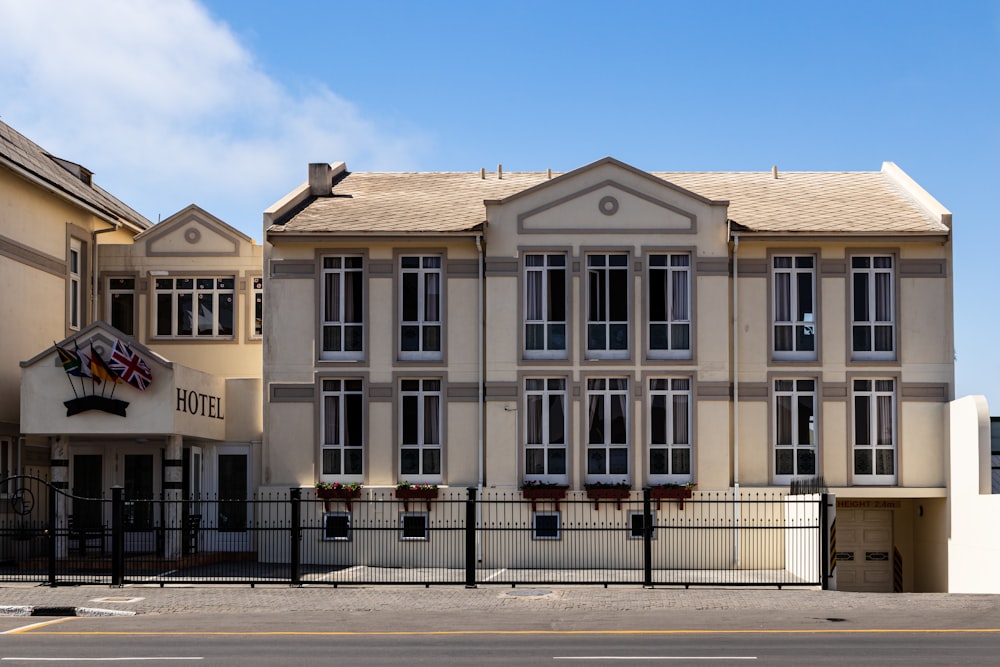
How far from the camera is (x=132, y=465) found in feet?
106

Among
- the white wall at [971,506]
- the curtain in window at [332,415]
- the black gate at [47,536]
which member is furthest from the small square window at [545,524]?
the black gate at [47,536]

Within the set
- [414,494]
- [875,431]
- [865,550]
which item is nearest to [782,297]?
[875,431]

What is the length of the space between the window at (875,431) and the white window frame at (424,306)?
9811mm

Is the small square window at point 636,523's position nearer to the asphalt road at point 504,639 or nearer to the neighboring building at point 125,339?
the asphalt road at point 504,639

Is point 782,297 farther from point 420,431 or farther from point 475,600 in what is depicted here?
point 475,600

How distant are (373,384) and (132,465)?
6.26 metres

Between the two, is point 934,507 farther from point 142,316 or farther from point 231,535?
point 142,316

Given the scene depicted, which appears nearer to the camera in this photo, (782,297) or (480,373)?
(480,373)

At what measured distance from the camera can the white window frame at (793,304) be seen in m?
31.5

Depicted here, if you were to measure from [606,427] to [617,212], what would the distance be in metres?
4.98

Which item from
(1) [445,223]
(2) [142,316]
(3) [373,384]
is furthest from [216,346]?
(1) [445,223]

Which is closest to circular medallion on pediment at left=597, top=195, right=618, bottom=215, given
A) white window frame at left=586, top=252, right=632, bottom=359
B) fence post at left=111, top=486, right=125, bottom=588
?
white window frame at left=586, top=252, right=632, bottom=359

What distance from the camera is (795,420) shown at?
31.3 m

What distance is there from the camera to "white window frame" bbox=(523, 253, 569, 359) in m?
31.4
